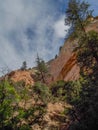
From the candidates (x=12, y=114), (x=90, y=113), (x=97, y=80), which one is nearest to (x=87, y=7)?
(x=97, y=80)

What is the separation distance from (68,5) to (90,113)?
13.9 m

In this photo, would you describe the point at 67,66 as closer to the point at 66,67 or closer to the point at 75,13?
the point at 66,67

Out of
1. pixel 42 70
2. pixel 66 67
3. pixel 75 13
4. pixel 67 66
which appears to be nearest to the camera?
pixel 75 13

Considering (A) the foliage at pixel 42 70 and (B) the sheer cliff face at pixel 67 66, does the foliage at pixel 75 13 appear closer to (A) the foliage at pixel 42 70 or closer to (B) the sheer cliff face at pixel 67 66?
(B) the sheer cliff face at pixel 67 66

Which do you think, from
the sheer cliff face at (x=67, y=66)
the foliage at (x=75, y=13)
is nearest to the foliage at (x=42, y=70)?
the sheer cliff face at (x=67, y=66)

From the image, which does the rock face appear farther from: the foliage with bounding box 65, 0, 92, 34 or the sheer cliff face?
the foliage with bounding box 65, 0, 92, 34

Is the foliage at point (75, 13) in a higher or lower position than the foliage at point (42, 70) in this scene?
lower

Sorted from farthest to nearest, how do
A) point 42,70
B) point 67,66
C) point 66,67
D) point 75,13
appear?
point 42,70
point 66,67
point 67,66
point 75,13

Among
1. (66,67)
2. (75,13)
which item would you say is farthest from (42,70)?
(75,13)

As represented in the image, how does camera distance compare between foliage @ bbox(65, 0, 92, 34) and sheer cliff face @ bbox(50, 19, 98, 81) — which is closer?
foliage @ bbox(65, 0, 92, 34)

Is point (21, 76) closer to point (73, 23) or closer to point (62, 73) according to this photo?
point (62, 73)

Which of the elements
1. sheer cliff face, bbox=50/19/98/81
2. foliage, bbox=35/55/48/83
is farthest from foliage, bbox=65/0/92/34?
foliage, bbox=35/55/48/83

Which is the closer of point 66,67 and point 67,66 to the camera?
point 67,66

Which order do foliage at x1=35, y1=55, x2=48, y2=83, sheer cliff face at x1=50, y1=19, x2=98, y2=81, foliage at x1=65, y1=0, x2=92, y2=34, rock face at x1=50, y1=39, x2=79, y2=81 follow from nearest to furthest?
foliage at x1=65, y1=0, x2=92, y2=34 → rock face at x1=50, y1=39, x2=79, y2=81 → sheer cliff face at x1=50, y1=19, x2=98, y2=81 → foliage at x1=35, y1=55, x2=48, y2=83
